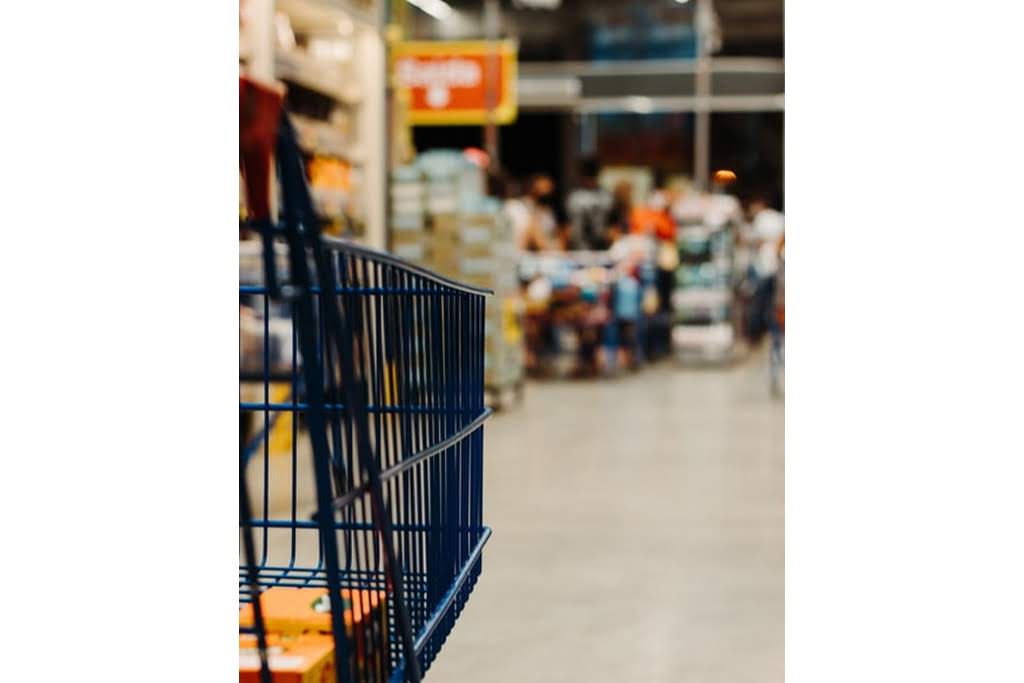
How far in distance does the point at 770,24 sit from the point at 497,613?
1469cm

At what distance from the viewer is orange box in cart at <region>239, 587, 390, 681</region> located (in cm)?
186

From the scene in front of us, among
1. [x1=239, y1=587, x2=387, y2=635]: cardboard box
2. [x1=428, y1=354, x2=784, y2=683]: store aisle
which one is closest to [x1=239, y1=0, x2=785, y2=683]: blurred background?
[x1=428, y1=354, x2=784, y2=683]: store aisle

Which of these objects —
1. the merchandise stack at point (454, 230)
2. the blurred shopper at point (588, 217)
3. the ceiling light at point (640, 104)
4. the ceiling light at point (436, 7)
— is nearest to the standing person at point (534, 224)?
the blurred shopper at point (588, 217)

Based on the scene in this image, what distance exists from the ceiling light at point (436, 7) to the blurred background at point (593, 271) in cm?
7

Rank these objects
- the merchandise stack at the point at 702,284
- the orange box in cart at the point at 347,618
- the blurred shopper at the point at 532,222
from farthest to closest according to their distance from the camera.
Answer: the merchandise stack at the point at 702,284 → the blurred shopper at the point at 532,222 → the orange box in cart at the point at 347,618

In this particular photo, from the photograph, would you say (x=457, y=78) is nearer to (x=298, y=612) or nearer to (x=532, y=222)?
(x=532, y=222)

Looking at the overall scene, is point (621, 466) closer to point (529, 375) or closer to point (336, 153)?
point (336, 153)

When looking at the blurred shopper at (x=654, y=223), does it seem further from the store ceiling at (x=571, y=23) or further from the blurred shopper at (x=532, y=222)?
the store ceiling at (x=571, y=23)

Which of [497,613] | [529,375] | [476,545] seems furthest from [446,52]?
[476,545]

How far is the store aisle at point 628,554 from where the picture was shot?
3207 millimetres

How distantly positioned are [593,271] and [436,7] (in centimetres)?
616
